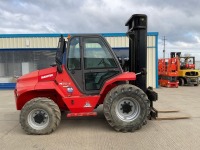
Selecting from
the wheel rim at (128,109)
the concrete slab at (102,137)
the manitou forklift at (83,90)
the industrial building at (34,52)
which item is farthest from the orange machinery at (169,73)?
the wheel rim at (128,109)

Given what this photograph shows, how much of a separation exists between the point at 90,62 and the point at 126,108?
152 centimetres

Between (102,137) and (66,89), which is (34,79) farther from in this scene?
(102,137)

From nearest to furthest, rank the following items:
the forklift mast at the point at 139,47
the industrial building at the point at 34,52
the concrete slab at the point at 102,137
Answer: the concrete slab at the point at 102,137 → the forklift mast at the point at 139,47 → the industrial building at the point at 34,52

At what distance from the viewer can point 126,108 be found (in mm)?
6715

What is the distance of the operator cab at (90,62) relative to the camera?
6828 mm

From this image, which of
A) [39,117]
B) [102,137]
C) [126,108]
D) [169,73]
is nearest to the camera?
[102,137]

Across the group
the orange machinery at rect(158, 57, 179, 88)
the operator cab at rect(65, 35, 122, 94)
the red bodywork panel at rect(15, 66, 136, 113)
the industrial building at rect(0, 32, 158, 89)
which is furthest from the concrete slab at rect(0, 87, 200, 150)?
the orange machinery at rect(158, 57, 179, 88)

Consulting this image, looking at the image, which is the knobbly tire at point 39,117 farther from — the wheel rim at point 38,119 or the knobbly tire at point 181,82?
the knobbly tire at point 181,82

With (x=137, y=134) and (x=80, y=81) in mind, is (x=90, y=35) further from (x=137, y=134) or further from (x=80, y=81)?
(x=137, y=134)

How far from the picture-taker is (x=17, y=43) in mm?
18766

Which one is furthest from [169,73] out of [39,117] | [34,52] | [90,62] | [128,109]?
[39,117]

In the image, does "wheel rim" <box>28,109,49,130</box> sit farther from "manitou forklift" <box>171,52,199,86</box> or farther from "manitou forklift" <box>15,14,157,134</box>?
"manitou forklift" <box>171,52,199,86</box>

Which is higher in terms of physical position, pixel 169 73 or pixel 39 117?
pixel 169 73

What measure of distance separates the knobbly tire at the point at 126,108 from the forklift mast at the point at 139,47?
0.90 metres
